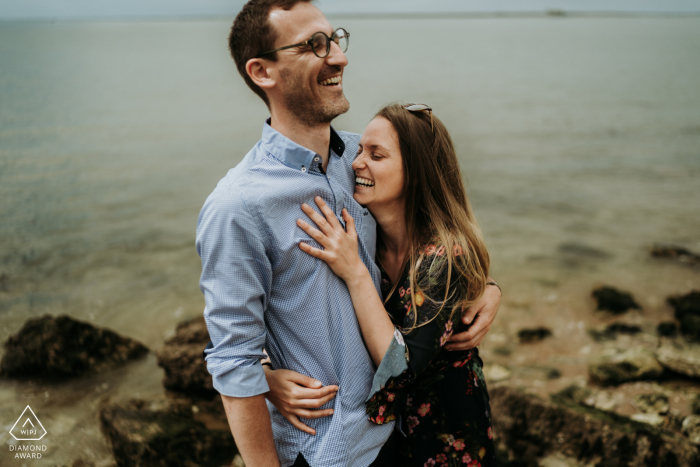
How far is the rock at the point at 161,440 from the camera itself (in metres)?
3.63

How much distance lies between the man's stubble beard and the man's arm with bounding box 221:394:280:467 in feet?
3.81

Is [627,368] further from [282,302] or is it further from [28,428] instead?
[28,428]

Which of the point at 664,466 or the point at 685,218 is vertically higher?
the point at 664,466

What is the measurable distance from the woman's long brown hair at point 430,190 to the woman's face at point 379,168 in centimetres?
4

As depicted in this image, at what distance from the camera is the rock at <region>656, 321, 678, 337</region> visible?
629 centimetres

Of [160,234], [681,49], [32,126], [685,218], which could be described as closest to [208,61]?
[32,126]

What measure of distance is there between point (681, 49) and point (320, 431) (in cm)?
6728

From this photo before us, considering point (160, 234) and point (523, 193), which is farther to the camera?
point (523, 193)

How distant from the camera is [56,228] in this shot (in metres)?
11.6

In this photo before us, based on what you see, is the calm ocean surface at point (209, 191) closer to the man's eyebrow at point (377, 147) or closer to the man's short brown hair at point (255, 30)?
the man's eyebrow at point (377, 147)

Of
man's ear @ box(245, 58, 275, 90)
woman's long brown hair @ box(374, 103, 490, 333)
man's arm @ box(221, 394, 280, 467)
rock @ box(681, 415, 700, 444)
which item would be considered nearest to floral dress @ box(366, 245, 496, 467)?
woman's long brown hair @ box(374, 103, 490, 333)

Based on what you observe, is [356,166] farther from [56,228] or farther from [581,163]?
[581,163]

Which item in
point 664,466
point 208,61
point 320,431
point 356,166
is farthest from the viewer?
point 208,61

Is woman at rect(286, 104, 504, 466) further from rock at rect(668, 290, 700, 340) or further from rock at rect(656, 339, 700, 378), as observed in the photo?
rock at rect(668, 290, 700, 340)
